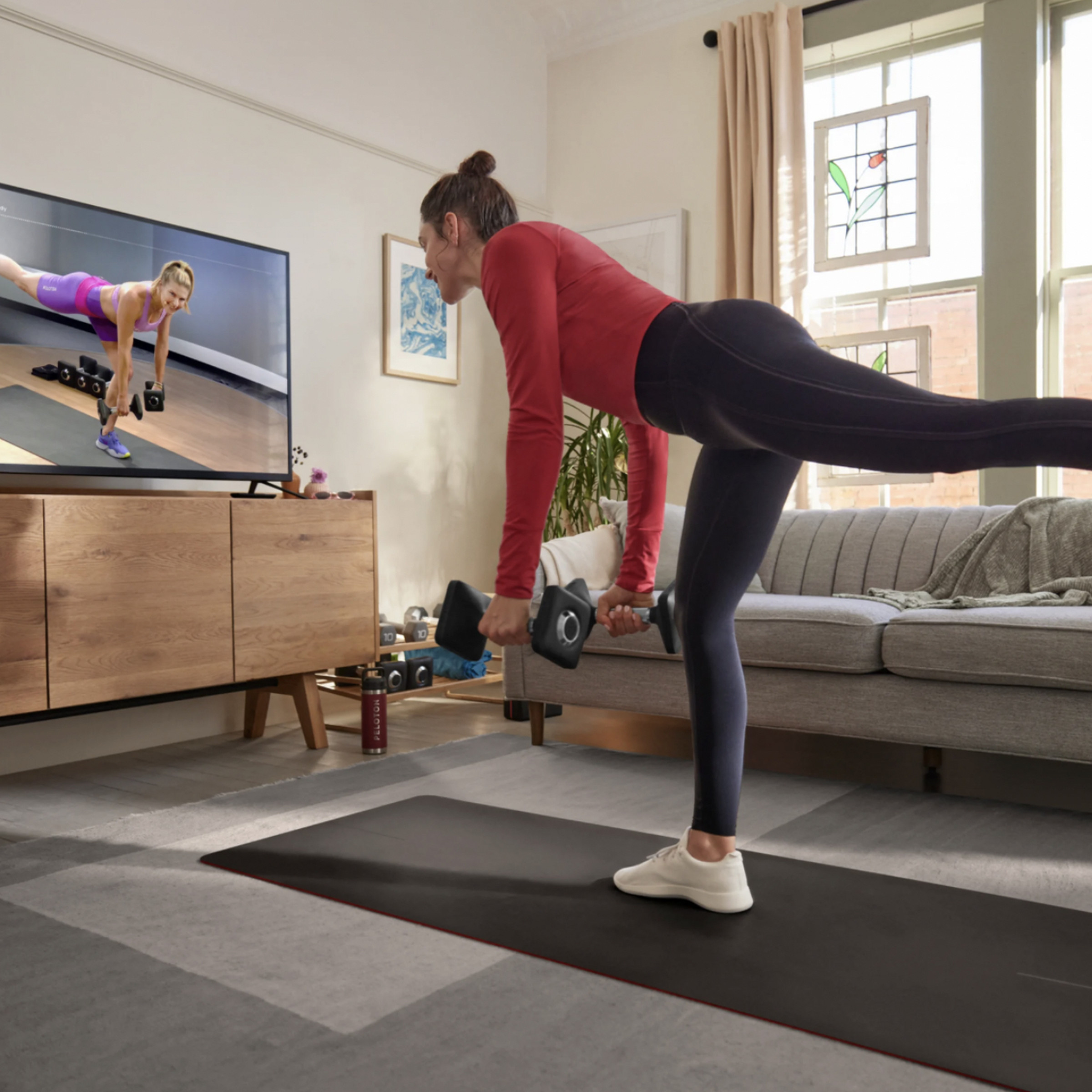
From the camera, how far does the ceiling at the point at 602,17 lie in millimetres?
4824

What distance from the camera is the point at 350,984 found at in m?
1.49

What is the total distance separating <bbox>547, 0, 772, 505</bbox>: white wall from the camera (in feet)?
15.8

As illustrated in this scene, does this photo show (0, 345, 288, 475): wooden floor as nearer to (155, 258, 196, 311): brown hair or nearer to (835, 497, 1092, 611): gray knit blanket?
(155, 258, 196, 311): brown hair

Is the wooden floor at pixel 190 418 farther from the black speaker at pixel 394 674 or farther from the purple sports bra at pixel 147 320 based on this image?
the black speaker at pixel 394 674

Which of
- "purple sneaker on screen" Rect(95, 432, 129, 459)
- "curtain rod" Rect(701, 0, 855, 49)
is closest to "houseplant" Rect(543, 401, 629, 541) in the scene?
"curtain rod" Rect(701, 0, 855, 49)

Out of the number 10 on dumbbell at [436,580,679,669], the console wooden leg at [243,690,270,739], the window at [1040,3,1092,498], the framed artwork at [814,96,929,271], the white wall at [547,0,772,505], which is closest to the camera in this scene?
the number 10 on dumbbell at [436,580,679,669]

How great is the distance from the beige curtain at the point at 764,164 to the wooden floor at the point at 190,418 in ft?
7.08

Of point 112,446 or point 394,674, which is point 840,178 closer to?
point 394,674

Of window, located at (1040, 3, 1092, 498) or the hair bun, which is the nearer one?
the hair bun

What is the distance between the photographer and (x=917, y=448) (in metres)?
1.20

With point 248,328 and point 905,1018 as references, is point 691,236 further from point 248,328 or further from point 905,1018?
point 905,1018

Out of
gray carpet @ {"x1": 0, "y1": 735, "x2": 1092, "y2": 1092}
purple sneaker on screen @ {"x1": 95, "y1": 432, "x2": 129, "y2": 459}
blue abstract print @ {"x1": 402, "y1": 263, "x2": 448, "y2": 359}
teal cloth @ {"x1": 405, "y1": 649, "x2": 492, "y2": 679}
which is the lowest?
gray carpet @ {"x1": 0, "y1": 735, "x2": 1092, "y2": 1092}

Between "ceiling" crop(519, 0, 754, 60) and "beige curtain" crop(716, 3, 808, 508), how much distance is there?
282mm

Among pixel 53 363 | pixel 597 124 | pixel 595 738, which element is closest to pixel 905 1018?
pixel 595 738
